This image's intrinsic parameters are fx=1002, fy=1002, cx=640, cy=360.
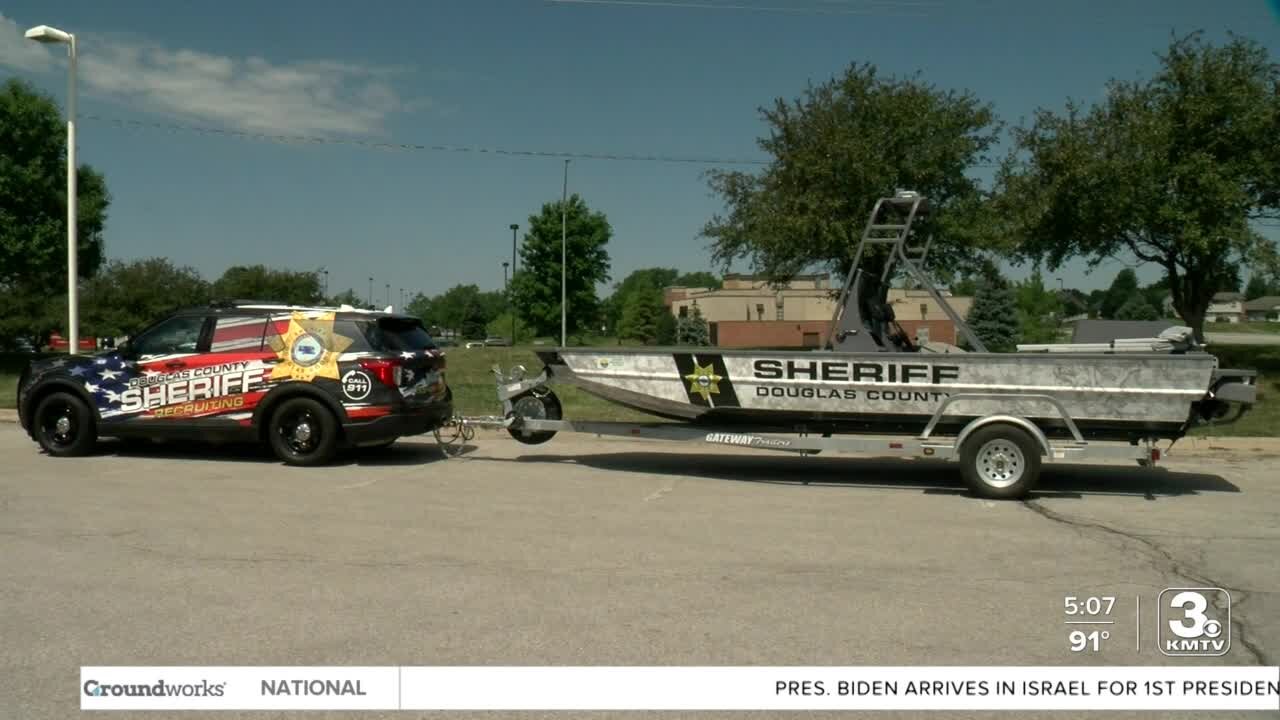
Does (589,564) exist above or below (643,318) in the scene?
below

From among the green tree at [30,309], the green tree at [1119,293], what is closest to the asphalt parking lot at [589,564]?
the green tree at [30,309]

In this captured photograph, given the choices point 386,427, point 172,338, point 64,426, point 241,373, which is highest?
point 172,338

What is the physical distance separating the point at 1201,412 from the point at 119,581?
8.99 metres

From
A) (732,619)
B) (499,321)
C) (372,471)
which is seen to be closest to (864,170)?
(372,471)

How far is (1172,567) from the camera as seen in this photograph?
6.78 metres

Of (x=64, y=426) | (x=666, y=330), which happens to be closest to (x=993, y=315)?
(x=666, y=330)

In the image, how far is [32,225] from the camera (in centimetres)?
2730

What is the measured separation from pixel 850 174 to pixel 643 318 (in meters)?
52.6

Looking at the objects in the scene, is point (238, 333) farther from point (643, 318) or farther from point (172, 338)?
point (643, 318)

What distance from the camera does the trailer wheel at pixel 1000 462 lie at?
9133 millimetres

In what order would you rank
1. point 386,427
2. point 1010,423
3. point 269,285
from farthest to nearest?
point 269,285 → point 386,427 → point 1010,423

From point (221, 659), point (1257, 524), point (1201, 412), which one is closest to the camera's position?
point (221, 659)

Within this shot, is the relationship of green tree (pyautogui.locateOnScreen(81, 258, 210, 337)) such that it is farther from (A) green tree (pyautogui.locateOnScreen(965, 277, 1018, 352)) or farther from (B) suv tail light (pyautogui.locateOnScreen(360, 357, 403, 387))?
(A) green tree (pyautogui.locateOnScreen(965, 277, 1018, 352))

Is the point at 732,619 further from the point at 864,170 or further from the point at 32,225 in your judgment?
the point at 32,225
